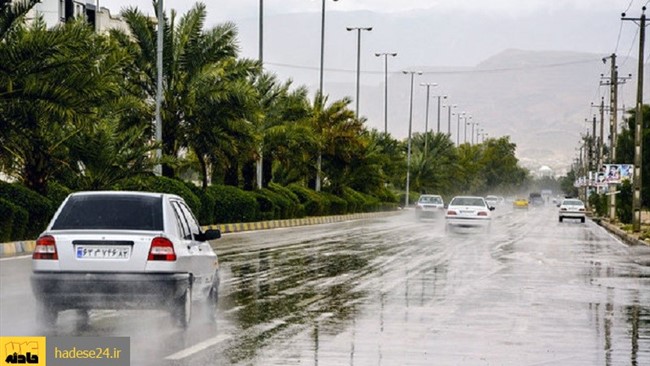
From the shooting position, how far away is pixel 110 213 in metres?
13.6

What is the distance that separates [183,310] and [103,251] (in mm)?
1042

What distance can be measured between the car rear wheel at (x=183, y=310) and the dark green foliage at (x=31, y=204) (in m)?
17.8

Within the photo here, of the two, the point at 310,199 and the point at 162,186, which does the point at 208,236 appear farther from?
the point at 310,199

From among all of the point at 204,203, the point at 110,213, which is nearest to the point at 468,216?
the point at 204,203

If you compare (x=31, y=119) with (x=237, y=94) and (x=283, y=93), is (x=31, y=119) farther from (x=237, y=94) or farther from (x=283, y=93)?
(x=283, y=93)

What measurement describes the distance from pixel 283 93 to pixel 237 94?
13648 millimetres

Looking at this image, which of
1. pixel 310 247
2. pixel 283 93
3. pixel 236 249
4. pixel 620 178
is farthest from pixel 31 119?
pixel 620 178

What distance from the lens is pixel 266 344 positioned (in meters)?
12.3

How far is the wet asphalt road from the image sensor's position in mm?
11844

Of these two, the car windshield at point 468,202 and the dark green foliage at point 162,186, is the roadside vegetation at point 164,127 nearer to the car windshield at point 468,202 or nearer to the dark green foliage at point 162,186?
the dark green foliage at point 162,186

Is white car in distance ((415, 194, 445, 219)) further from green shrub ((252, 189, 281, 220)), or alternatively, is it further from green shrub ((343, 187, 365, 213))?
green shrub ((252, 189, 281, 220))

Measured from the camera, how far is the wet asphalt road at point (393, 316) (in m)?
11.8

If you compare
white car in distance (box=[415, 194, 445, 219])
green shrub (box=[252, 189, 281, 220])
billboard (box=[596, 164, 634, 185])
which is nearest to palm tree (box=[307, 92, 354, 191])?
white car in distance (box=[415, 194, 445, 219])

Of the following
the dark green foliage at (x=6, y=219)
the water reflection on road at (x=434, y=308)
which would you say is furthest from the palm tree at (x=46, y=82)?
the water reflection on road at (x=434, y=308)
